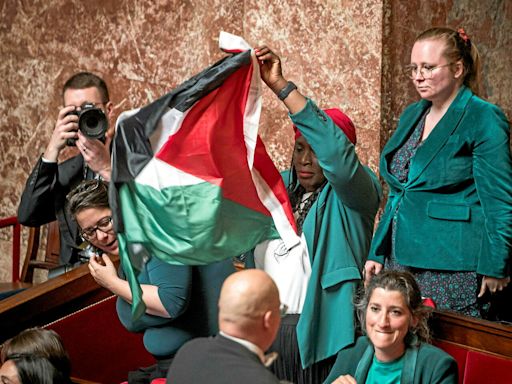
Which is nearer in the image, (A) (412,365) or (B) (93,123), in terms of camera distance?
(A) (412,365)

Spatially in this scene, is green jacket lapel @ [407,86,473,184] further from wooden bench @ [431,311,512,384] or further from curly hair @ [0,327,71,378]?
curly hair @ [0,327,71,378]

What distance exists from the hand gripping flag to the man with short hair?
0.77 m

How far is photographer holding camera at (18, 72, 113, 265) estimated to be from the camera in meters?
4.69

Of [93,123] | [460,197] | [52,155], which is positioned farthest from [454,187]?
[52,155]

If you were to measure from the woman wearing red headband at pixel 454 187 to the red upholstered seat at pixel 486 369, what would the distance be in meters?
0.37

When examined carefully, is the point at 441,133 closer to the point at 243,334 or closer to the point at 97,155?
the point at 97,155

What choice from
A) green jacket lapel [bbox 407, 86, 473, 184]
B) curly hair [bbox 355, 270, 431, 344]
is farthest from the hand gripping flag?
green jacket lapel [bbox 407, 86, 473, 184]

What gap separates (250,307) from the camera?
2498mm

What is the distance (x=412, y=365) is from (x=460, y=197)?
0.92m

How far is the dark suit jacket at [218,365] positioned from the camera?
2.47 m

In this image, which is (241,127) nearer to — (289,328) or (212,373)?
(289,328)

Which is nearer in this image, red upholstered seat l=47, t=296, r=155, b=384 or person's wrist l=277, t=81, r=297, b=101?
person's wrist l=277, t=81, r=297, b=101

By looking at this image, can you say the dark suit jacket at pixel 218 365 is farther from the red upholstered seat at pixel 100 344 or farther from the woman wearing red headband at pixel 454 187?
the red upholstered seat at pixel 100 344

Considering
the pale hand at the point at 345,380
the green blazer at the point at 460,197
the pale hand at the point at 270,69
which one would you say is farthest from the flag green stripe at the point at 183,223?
the green blazer at the point at 460,197
